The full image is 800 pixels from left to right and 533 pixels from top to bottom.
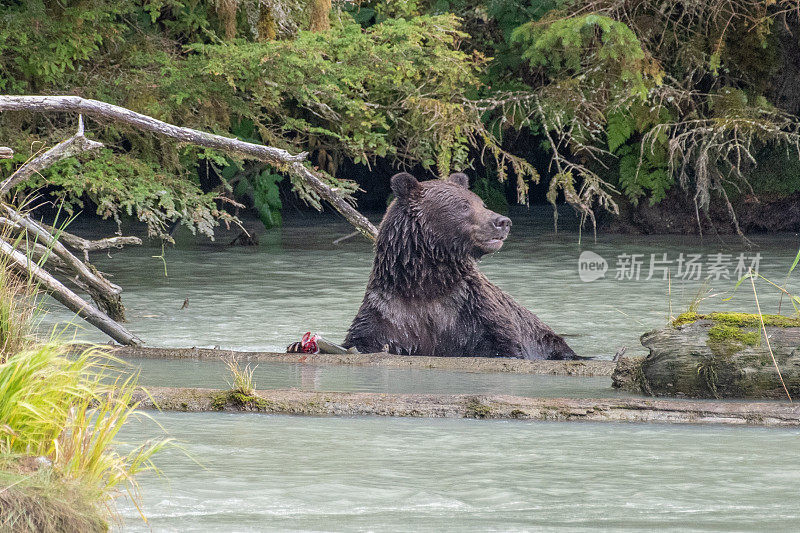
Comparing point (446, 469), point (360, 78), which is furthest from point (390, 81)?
point (446, 469)

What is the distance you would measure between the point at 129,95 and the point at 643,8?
8.86 metres

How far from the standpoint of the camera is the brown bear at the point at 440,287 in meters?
8.46

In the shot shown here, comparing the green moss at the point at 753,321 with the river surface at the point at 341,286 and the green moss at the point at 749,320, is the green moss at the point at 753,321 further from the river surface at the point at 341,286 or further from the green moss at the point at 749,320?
the river surface at the point at 341,286

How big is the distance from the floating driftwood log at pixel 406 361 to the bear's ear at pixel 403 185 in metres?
1.61

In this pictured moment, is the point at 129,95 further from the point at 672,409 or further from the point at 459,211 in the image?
the point at 672,409

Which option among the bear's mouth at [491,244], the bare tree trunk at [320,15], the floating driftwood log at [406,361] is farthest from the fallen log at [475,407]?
the bare tree trunk at [320,15]

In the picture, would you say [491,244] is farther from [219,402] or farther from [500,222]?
[219,402]

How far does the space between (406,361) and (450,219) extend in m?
1.55

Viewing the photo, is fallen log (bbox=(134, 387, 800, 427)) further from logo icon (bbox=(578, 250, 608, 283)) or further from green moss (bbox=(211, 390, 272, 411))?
logo icon (bbox=(578, 250, 608, 283))

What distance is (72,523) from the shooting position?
3.58 m

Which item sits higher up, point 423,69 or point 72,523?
point 423,69

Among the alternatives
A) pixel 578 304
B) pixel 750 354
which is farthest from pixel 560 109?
pixel 750 354

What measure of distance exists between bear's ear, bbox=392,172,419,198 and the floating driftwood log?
5.30 ft

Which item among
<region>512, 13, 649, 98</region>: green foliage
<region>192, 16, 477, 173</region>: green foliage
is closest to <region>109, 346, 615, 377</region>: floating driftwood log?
<region>192, 16, 477, 173</region>: green foliage
